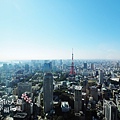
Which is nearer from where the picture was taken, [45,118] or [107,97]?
[45,118]

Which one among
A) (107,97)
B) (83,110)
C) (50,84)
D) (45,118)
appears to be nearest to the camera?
(45,118)

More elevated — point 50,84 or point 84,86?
point 50,84

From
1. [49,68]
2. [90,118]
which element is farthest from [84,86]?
[49,68]

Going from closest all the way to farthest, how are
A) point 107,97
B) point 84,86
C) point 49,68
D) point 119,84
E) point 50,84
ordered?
point 50,84 < point 107,97 < point 84,86 < point 119,84 < point 49,68

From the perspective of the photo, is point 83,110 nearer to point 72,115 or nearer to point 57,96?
point 72,115

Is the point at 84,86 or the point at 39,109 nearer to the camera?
the point at 39,109

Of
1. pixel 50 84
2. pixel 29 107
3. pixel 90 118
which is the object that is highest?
pixel 50 84

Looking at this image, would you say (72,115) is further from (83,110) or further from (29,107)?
(29,107)

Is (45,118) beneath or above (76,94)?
beneath

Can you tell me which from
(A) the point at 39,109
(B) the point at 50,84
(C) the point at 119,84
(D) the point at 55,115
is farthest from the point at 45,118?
(C) the point at 119,84
